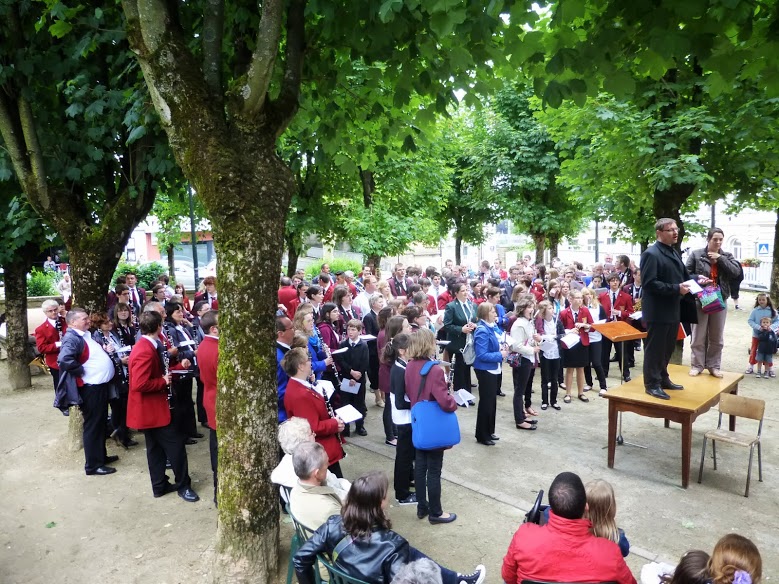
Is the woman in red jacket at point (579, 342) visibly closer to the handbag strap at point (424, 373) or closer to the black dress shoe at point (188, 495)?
the handbag strap at point (424, 373)

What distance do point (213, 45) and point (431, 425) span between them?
374 centimetres

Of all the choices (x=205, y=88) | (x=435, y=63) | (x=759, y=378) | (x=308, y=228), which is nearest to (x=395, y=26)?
(x=435, y=63)

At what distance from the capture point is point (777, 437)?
25.5 ft

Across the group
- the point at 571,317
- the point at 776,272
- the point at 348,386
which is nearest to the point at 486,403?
the point at 348,386

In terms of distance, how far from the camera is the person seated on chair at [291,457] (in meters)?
4.14

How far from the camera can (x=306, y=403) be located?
198 inches

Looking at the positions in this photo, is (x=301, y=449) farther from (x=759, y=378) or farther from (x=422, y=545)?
(x=759, y=378)

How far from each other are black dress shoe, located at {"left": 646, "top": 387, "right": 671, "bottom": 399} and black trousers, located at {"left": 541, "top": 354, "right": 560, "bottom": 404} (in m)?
2.73

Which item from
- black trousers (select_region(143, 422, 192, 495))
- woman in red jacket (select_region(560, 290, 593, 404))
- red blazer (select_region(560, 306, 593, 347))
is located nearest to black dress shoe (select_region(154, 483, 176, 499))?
black trousers (select_region(143, 422, 192, 495))

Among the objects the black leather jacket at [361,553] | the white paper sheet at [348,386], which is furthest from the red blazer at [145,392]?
the black leather jacket at [361,553]

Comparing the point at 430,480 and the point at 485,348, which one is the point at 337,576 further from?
A: the point at 485,348

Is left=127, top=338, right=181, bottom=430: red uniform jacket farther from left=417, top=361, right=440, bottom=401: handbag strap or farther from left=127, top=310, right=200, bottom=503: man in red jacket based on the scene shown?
left=417, top=361, right=440, bottom=401: handbag strap

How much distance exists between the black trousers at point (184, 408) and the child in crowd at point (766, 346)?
10.3 meters

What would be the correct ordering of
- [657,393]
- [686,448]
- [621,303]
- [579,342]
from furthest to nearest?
1. [621,303]
2. [579,342]
3. [657,393]
4. [686,448]
